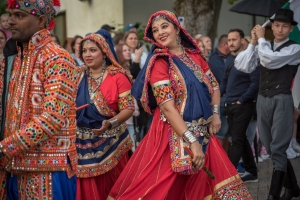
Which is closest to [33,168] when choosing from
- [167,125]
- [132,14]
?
[167,125]

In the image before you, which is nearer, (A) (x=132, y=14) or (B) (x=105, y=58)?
(B) (x=105, y=58)

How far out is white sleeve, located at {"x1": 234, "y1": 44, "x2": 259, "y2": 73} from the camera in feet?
23.2

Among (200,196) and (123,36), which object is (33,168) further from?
(123,36)

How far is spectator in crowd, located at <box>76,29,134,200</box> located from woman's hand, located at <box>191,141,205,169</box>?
1.22 meters

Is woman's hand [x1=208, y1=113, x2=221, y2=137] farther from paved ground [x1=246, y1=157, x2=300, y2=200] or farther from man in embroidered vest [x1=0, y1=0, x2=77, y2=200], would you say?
paved ground [x1=246, y1=157, x2=300, y2=200]

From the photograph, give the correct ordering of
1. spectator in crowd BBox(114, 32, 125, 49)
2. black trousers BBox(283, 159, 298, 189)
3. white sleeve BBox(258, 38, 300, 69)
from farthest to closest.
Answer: spectator in crowd BBox(114, 32, 125, 49)
black trousers BBox(283, 159, 298, 189)
white sleeve BBox(258, 38, 300, 69)

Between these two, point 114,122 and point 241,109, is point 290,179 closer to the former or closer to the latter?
point 241,109

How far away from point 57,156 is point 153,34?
1869 millimetres

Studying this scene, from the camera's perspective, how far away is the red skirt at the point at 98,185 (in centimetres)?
559

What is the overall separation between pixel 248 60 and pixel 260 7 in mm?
1007

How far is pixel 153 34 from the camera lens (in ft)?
16.3

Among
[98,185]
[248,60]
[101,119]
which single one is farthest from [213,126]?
[248,60]

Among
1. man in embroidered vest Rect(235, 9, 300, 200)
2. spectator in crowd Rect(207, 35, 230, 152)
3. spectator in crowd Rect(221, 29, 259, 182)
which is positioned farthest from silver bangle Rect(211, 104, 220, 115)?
spectator in crowd Rect(207, 35, 230, 152)

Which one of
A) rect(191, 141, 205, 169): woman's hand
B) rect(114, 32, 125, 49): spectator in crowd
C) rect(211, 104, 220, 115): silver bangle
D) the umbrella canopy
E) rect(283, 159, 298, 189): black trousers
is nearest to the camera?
rect(191, 141, 205, 169): woman's hand
